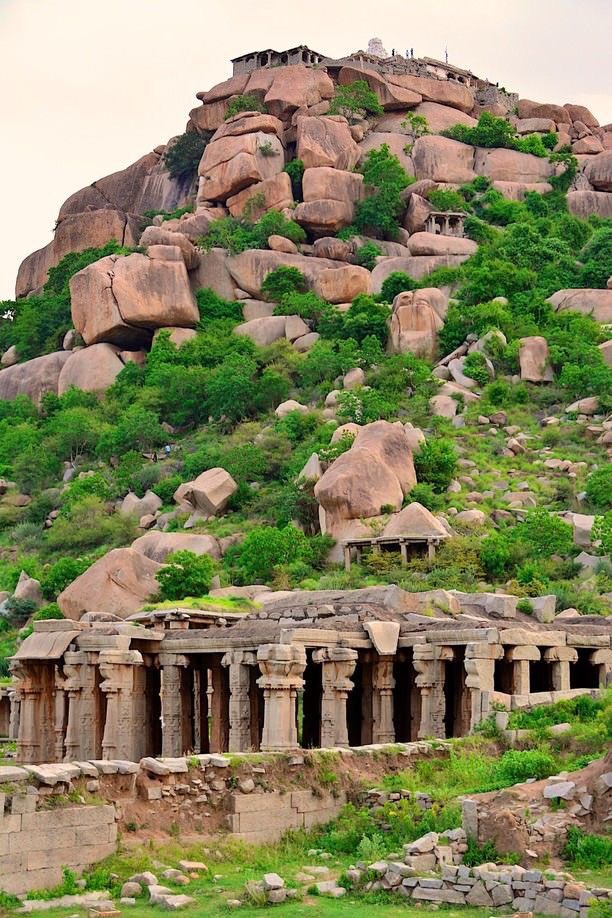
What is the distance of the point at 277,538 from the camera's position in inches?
1612

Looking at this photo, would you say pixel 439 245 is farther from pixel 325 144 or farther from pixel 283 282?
pixel 325 144

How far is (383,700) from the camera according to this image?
84.0 ft

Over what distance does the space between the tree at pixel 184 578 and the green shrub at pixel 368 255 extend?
28.7 m

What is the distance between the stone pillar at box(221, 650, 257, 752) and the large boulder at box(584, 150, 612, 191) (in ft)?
170

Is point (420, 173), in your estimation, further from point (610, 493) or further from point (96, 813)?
point (96, 813)

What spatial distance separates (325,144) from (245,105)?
588 cm

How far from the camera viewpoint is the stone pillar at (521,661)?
24.6 metres

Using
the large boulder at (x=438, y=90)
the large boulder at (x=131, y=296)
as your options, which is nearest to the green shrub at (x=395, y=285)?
the large boulder at (x=131, y=296)

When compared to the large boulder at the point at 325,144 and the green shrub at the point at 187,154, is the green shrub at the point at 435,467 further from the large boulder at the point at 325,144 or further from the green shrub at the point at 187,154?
the green shrub at the point at 187,154

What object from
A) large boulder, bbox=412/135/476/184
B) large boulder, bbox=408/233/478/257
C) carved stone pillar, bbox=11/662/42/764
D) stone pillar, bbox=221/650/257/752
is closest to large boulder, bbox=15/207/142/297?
large boulder, bbox=412/135/476/184

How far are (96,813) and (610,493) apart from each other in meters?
30.0

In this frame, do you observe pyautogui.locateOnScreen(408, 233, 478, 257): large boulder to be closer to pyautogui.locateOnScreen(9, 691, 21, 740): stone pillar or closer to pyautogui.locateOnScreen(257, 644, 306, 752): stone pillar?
pyautogui.locateOnScreen(9, 691, 21, 740): stone pillar

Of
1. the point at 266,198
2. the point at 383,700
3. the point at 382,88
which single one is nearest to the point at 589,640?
the point at 383,700

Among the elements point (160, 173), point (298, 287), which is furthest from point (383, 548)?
point (160, 173)
